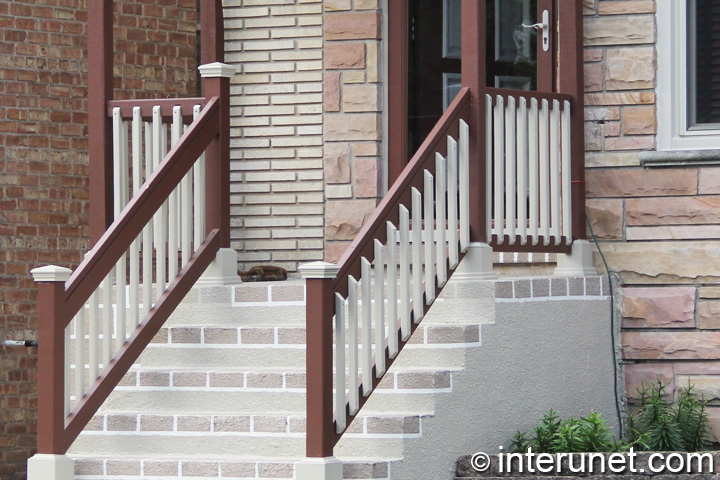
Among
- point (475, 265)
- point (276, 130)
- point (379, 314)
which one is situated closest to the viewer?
point (379, 314)

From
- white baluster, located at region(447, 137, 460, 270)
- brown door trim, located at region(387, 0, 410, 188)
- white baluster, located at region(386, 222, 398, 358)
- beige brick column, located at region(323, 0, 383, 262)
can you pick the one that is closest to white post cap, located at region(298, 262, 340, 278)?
white baluster, located at region(386, 222, 398, 358)

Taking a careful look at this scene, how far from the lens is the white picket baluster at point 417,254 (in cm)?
605

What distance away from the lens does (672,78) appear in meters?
7.17

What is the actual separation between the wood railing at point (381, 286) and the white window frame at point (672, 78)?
1277 mm

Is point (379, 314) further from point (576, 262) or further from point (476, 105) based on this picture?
point (576, 262)

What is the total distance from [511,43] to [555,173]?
1098 millimetres

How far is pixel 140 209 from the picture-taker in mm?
6566

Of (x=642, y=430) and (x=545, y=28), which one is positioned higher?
(x=545, y=28)

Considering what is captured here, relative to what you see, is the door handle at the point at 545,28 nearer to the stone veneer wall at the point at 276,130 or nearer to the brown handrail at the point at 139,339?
the stone veneer wall at the point at 276,130

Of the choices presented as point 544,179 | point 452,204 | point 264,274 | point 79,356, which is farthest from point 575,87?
point 79,356

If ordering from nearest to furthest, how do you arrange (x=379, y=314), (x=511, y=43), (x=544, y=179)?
(x=379, y=314), (x=544, y=179), (x=511, y=43)

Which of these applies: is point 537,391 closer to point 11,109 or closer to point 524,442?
point 524,442

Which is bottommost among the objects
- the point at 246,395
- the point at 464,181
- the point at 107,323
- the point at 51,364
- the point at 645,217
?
the point at 246,395

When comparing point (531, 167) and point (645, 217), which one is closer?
point (531, 167)
